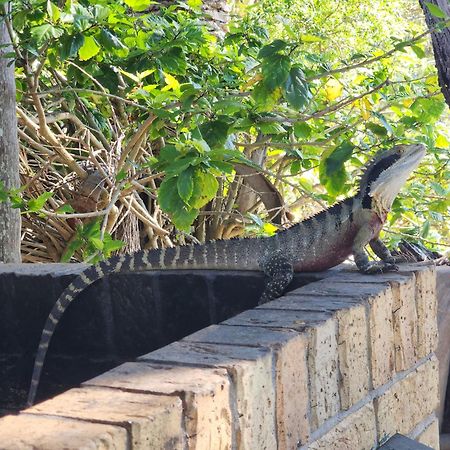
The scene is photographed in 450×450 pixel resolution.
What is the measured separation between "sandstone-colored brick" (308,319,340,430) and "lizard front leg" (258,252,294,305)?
0.89 m

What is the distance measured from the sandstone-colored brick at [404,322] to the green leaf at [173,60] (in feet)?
7.69

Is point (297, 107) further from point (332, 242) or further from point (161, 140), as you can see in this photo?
point (161, 140)

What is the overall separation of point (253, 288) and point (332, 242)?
560mm

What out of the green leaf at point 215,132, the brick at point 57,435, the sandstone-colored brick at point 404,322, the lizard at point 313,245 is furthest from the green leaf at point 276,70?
the brick at point 57,435

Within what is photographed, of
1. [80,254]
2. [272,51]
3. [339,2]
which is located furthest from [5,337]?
[339,2]

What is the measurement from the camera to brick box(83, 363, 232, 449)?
1735 mm

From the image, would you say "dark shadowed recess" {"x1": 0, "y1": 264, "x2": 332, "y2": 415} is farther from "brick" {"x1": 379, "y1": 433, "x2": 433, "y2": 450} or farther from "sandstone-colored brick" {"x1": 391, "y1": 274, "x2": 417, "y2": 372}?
"brick" {"x1": 379, "y1": 433, "x2": 433, "y2": 450}

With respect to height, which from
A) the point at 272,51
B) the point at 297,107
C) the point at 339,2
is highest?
the point at 339,2

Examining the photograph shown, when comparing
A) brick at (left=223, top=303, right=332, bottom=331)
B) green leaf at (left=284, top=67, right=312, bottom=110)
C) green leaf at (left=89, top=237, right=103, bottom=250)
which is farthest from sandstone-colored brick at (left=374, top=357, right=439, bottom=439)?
green leaf at (left=89, top=237, right=103, bottom=250)

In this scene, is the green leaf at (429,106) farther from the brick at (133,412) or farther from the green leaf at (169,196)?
the brick at (133,412)

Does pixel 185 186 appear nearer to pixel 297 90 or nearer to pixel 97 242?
pixel 297 90

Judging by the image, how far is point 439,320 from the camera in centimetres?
413

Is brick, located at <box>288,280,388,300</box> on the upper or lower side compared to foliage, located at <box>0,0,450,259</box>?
lower

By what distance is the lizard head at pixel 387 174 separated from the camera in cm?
399
